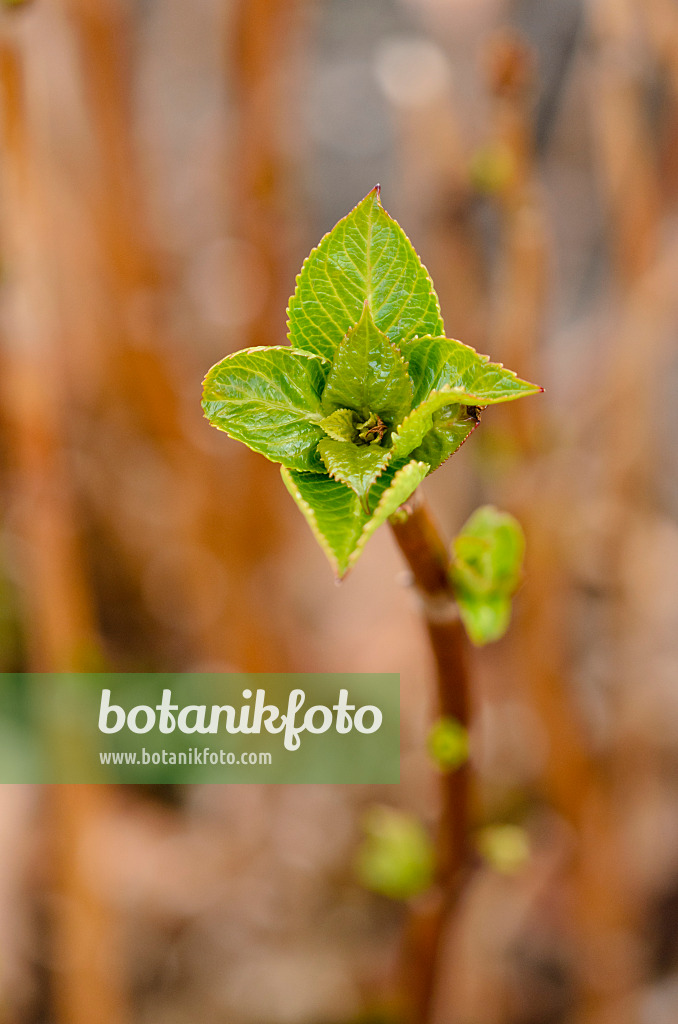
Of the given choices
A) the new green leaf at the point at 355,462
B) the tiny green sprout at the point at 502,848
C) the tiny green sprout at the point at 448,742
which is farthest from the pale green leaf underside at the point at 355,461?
the tiny green sprout at the point at 502,848

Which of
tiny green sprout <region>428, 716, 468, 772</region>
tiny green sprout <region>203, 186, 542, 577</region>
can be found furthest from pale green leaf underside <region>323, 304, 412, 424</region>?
tiny green sprout <region>428, 716, 468, 772</region>

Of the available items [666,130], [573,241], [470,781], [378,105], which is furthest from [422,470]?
[378,105]

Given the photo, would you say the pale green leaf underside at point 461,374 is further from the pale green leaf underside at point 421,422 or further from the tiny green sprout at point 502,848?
the tiny green sprout at point 502,848

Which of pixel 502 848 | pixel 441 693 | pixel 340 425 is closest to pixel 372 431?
pixel 340 425

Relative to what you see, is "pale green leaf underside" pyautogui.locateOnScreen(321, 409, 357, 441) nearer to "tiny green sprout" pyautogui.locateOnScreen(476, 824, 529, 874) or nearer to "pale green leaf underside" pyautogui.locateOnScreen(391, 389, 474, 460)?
"pale green leaf underside" pyautogui.locateOnScreen(391, 389, 474, 460)

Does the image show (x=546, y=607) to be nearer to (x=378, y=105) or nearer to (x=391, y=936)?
(x=391, y=936)

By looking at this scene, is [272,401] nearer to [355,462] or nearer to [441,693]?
[355,462]
